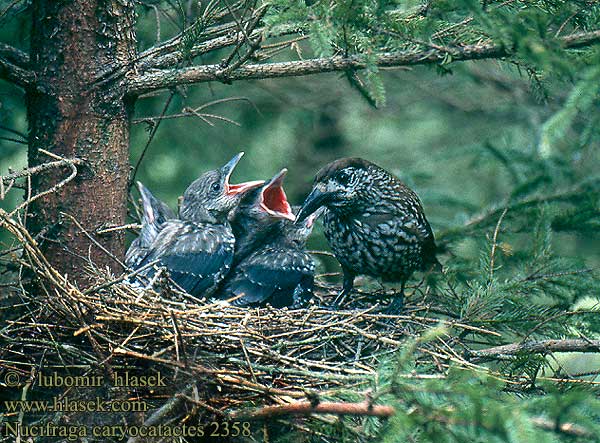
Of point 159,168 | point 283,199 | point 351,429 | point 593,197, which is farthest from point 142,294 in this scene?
point 159,168

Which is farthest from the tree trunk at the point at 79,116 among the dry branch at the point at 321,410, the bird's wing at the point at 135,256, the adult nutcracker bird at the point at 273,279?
the dry branch at the point at 321,410

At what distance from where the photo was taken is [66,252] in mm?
3891

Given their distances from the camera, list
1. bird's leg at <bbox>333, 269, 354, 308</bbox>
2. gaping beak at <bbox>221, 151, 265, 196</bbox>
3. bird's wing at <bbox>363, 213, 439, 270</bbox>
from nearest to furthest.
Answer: bird's wing at <bbox>363, 213, 439, 270</bbox>
bird's leg at <bbox>333, 269, 354, 308</bbox>
gaping beak at <bbox>221, 151, 265, 196</bbox>

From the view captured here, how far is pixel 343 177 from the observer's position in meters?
4.75

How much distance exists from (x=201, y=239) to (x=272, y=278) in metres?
0.51

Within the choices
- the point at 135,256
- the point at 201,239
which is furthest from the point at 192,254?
the point at 135,256

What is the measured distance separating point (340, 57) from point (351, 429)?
1.59 metres

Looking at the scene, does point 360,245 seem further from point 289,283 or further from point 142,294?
point 142,294

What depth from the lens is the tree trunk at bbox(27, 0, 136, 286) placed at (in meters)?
3.78

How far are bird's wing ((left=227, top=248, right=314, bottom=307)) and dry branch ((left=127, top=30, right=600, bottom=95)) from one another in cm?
156

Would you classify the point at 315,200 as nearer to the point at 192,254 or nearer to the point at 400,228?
the point at 400,228

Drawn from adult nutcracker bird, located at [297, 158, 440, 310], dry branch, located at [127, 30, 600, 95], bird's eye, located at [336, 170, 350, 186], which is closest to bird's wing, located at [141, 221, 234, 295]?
adult nutcracker bird, located at [297, 158, 440, 310]

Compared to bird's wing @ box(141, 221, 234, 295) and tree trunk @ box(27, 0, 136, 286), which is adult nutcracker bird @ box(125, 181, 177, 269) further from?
tree trunk @ box(27, 0, 136, 286)

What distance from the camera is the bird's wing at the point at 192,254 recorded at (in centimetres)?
456
